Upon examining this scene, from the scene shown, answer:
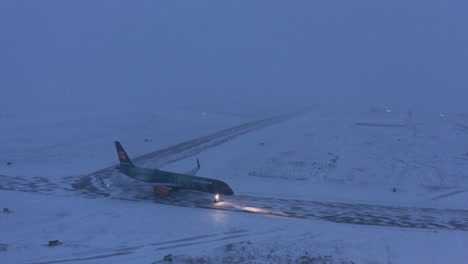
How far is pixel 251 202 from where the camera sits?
4872 cm

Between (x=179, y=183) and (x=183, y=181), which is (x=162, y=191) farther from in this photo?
(x=183, y=181)

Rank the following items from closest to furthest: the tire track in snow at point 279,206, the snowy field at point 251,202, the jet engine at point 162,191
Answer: the snowy field at point 251,202
the tire track in snow at point 279,206
the jet engine at point 162,191

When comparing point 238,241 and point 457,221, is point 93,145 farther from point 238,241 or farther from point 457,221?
point 457,221

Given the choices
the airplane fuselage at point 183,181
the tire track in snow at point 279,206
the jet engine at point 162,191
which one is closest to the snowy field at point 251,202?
the tire track in snow at point 279,206

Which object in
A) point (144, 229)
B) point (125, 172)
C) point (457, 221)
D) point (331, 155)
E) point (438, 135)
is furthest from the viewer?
point (438, 135)

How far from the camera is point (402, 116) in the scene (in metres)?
141

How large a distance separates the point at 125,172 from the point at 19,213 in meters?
15.5

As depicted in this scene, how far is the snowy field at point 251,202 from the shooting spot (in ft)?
114

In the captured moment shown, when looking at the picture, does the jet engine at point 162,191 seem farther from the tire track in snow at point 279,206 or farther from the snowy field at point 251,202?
the snowy field at point 251,202

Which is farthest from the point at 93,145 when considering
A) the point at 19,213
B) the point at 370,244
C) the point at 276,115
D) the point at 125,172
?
the point at 276,115

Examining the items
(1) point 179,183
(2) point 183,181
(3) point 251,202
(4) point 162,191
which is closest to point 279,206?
(3) point 251,202

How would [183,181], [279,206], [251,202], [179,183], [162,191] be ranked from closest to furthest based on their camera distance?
1. [279,206]
2. [251,202]
3. [162,191]
4. [183,181]
5. [179,183]

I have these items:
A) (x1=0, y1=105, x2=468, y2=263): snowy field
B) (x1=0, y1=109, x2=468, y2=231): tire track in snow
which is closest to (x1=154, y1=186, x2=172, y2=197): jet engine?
(x1=0, y1=109, x2=468, y2=231): tire track in snow

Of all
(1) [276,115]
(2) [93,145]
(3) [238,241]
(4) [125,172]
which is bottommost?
(3) [238,241]
